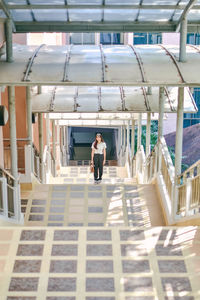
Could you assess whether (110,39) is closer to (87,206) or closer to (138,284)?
(87,206)

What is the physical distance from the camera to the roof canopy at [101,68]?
770 cm

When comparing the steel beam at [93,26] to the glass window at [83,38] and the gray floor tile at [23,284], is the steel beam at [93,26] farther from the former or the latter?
the glass window at [83,38]

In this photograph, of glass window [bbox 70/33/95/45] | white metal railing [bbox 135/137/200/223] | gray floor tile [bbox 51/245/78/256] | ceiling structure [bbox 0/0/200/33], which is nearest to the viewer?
gray floor tile [bbox 51/245/78/256]

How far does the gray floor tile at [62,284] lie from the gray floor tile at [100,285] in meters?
0.19

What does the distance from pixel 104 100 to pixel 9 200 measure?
209 inches

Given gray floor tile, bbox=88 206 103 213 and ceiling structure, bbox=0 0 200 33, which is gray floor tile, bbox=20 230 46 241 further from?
ceiling structure, bbox=0 0 200 33

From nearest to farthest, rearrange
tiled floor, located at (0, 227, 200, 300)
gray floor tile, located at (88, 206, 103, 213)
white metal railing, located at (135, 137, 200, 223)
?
tiled floor, located at (0, 227, 200, 300), white metal railing, located at (135, 137, 200, 223), gray floor tile, located at (88, 206, 103, 213)

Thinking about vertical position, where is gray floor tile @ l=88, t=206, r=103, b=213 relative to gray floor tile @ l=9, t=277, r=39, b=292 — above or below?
above

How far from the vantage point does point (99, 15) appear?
894 cm

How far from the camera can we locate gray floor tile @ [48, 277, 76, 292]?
208 inches

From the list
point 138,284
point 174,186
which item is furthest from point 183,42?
point 138,284

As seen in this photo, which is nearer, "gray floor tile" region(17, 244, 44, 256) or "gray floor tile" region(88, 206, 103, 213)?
"gray floor tile" region(17, 244, 44, 256)

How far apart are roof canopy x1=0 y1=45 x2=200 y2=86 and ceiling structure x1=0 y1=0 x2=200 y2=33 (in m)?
0.54

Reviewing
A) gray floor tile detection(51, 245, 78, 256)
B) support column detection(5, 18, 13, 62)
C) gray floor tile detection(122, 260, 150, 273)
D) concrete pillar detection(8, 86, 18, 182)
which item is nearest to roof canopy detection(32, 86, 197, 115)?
concrete pillar detection(8, 86, 18, 182)
